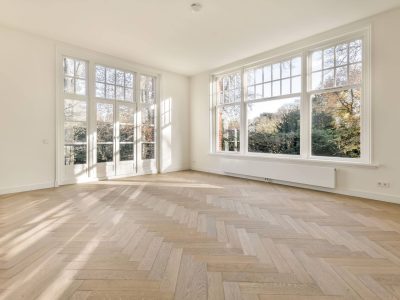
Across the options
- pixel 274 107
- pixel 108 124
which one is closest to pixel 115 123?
pixel 108 124

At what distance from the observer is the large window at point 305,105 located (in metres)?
4.23

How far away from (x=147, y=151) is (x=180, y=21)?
12.0ft

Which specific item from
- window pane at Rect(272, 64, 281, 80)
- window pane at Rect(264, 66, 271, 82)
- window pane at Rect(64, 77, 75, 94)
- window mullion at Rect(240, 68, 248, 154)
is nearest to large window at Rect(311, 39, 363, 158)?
window pane at Rect(272, 64, 281, 80)

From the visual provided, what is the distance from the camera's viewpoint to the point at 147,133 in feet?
21.7

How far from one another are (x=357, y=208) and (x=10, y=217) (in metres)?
4.78

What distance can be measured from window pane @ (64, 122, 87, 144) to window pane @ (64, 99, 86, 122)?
0.11 metres

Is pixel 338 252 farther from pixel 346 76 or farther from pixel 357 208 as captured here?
pixel 346 76

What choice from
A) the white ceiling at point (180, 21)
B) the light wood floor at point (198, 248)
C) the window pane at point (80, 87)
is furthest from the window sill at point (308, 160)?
the window pane at point (80, 87)

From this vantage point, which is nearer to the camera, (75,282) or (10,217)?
(75,282)

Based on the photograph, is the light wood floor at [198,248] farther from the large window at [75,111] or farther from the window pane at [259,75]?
the window pane at [259,75]

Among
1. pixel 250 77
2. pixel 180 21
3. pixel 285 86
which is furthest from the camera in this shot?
pixel 250 77

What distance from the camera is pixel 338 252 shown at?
2.10 meters

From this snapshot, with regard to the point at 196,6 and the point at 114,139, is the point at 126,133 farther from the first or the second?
the point at 196,6

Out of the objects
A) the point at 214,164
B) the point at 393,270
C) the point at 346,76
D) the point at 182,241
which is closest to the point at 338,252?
the point at 393,270
